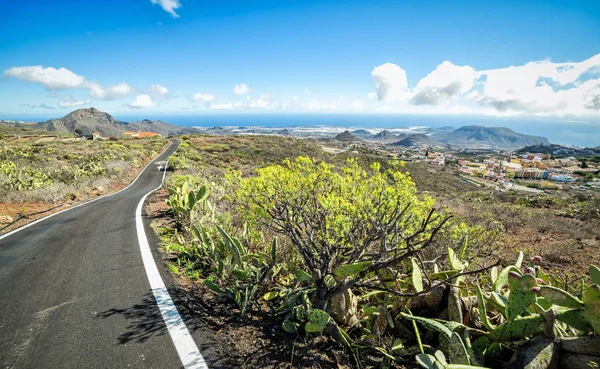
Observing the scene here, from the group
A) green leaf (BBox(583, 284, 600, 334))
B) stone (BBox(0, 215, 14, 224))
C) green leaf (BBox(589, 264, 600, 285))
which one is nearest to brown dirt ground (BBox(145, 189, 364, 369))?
green leaf (BBox(583, 284, 600, 334))

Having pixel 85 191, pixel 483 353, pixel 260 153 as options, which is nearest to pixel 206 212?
pixel 483 353

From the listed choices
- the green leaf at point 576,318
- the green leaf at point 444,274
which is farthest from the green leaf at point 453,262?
the green leaf at point 576,318

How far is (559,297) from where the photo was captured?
2.20 metres

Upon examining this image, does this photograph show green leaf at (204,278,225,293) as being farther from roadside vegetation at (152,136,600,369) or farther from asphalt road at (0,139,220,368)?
asphalt road at (0,139,220,368)

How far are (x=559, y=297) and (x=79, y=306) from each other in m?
5.28

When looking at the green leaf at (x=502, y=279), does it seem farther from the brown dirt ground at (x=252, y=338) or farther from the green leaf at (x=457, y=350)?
the brown dirt ground at (x=252, y=338)

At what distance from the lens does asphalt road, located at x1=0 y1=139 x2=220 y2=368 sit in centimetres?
260

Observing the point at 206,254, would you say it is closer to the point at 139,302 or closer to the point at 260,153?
the point at 139,302

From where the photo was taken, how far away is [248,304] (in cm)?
359

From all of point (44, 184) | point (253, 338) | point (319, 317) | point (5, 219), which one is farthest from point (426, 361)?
point (44, 184)

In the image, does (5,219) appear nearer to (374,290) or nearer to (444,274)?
(374,290)

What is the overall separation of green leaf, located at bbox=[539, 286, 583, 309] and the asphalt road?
3325 millimetres

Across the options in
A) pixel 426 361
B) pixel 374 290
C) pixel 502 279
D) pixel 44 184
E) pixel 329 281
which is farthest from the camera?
pixel 44 184

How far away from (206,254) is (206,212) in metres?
2.21
